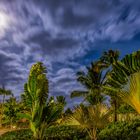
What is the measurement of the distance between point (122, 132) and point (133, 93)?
12041 mm

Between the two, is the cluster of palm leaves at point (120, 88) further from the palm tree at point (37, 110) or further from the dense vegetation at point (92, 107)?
the palm tree at point (37, 110)

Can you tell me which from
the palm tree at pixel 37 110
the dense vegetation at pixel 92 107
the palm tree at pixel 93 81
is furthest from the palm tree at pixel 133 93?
the palm tree at pixel 93 81

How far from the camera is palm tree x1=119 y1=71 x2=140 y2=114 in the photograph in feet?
26.5

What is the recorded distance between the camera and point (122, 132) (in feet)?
64.6

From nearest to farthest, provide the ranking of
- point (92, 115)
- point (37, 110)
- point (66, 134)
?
point (92, 115), point (37, 110), point (66, 134)

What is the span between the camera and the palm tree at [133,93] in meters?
8.06

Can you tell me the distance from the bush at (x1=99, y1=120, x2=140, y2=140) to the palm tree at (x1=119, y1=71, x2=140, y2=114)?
969 centimetres

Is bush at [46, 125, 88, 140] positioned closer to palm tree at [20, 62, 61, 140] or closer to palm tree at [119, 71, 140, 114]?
palm tree at [20, 62, 61, 140]

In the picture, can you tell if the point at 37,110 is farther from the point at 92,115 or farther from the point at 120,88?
the point at 120,88

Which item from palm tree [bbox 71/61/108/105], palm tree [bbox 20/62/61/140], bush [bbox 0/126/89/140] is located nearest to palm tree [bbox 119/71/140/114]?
bush [bbox 0/126/89/140]

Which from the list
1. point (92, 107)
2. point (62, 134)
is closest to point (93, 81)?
point (62, 134)

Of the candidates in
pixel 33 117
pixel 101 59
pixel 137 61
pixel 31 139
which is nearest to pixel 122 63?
pixel 137 61

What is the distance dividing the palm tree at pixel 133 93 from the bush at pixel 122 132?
9.69m

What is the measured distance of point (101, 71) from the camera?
1681 inches
